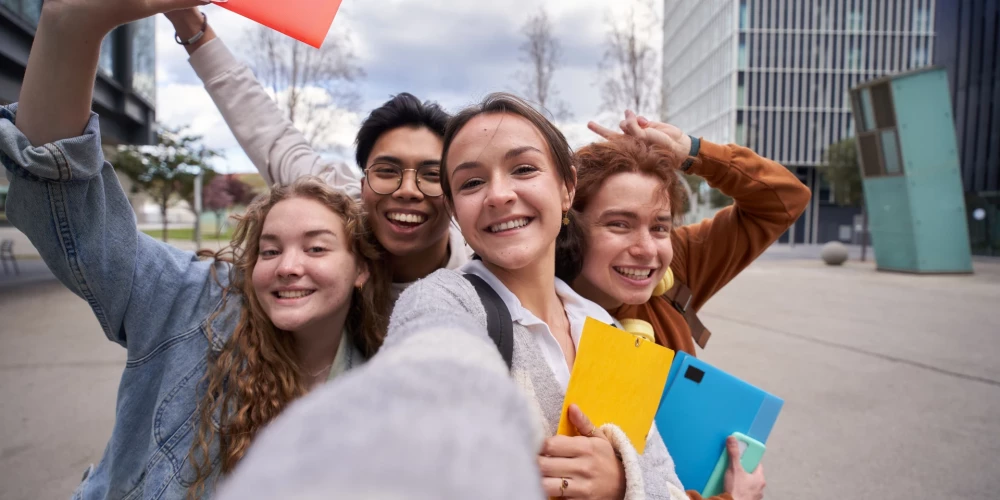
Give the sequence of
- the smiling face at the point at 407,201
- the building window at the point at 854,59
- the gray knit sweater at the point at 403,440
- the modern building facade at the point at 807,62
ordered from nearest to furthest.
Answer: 1. the gray knit sweater at the point at 403,440
2. the smiling face at the point at 407,201
3. the modern building facade at the point at 807,62
4. the building window at the point at 854,59

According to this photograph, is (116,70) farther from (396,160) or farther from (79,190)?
(79,190)

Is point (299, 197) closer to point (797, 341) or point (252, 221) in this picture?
point (252, 221)

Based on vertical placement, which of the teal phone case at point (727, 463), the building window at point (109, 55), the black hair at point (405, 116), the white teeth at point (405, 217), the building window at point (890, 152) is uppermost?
the building window at point (109, 55)

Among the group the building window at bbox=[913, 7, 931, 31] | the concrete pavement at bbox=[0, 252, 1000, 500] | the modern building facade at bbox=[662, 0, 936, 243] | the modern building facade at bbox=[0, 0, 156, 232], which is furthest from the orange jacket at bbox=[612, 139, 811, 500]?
the building window at bbox=[913, 7, 931, 31]

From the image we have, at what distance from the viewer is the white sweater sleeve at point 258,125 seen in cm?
229

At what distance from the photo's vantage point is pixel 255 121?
2.56 metres

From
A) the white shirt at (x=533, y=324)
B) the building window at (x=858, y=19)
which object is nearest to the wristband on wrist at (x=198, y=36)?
the white shirt at (x=533, y=324)

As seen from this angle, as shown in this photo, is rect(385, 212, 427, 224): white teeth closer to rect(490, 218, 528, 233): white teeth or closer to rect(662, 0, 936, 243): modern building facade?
rect(490, 218, 528, 233): white teeth

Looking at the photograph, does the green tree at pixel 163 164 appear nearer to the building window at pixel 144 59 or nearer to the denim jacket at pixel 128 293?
the building window at pixel 144 59

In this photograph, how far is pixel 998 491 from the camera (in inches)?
115

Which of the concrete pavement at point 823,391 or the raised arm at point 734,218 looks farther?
the concrete pavement at point 823,391

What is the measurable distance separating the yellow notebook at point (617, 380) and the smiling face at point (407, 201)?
955 mm

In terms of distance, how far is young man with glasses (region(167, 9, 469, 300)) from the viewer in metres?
1.96

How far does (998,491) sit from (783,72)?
44001 millimetres
